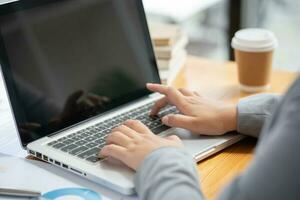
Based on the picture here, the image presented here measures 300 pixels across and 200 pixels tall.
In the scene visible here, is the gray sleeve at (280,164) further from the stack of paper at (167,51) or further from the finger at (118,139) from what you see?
the stack of paper at (167,51)

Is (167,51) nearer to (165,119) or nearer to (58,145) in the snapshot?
(165,119)

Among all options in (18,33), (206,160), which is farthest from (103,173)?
(18,33)

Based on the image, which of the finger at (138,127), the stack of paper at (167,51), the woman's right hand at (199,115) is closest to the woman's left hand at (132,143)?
the finger at (138,127)

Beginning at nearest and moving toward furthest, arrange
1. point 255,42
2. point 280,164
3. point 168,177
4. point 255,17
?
point 280,164 → point 168,177 → point 255,42 → point 255,17

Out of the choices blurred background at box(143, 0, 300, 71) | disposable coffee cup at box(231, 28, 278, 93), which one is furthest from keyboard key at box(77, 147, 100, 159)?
blurred background at box(143, 0, 300, 71)

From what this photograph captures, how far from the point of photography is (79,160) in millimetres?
914

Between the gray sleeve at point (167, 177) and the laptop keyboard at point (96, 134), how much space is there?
0.44ft

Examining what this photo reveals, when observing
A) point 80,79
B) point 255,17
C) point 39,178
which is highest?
point 80,79

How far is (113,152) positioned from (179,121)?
0.18 metres

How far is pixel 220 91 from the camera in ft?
4.26

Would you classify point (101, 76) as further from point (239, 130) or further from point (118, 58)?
point (239, 130)

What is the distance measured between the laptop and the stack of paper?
152mm

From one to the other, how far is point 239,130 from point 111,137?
255mm

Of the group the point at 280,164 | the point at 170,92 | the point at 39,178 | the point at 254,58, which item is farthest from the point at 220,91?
the point at 280,164
